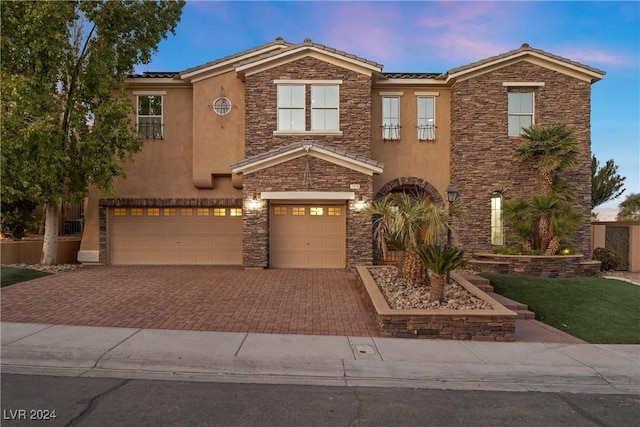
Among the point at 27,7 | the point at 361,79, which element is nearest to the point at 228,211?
the point at 361,79

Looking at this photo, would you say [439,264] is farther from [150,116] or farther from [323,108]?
[150,116]

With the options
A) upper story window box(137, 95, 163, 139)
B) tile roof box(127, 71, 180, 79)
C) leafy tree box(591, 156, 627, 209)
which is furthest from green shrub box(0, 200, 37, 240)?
leafy tree box(591, 156, 627, 209)

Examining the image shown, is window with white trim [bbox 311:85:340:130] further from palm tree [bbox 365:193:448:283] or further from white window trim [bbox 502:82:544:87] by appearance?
white window trim [bbox 502:82:544:87]

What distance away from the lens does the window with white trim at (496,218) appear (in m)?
16.2

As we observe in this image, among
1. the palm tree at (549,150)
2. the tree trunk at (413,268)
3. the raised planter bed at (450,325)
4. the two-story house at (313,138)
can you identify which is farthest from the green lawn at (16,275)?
the palm tree at (549,150)

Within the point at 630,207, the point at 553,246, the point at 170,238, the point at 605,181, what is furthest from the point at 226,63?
the point at 630,207

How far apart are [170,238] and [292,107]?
7.21 metres

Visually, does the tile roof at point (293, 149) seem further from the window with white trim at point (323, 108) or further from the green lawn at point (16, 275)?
the green lawn at point (16, 275)

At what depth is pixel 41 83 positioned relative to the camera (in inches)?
505

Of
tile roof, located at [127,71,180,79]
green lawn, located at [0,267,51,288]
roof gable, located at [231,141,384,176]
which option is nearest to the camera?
green lawn, located at [0,267,51,288]

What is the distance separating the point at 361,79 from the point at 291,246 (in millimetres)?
7049

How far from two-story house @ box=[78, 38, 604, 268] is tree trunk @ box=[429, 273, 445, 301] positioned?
263 inches

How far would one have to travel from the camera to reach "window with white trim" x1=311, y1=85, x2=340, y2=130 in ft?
51.5

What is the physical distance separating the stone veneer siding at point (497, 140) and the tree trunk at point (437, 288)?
26.2ft
